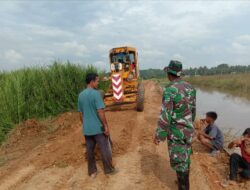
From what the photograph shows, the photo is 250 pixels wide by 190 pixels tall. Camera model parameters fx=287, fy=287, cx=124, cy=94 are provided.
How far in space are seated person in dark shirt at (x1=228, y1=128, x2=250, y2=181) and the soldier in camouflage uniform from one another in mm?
1473

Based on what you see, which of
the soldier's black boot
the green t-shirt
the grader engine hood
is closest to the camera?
the soldier's black boot

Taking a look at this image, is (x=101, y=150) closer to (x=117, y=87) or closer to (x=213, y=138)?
(x=213, y=138)

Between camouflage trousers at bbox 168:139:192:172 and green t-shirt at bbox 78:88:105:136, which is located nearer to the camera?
camouflage trousers at bbox 168:139:192:172

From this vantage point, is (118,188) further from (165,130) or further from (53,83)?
(53,83)

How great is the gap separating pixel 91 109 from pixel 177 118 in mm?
1698

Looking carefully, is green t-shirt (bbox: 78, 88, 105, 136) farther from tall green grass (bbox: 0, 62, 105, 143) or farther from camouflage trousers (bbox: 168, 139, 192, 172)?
tall green grass (bbox: 0, 62, 105, 143)

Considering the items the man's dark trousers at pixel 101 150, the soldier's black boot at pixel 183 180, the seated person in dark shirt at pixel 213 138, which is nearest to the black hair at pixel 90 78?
the man's dark trousers at pixel 101 150

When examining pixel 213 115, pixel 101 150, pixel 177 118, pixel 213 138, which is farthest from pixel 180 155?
pixel 213 138

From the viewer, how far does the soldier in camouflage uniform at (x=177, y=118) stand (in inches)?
159

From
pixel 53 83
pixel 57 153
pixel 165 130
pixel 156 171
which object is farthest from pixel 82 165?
pixel 53 83

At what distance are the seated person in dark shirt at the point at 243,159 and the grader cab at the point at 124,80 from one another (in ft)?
21.3

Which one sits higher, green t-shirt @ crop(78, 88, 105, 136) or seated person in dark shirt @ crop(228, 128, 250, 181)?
green t-shirt @ crop(78, 88, 105, 136)

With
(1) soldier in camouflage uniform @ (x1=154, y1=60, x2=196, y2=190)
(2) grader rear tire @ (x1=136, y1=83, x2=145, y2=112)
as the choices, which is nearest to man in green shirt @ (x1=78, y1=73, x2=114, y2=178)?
(1) soldier in camouflage uniform @ (x1=154, y1=60, x2=196, y2=190)

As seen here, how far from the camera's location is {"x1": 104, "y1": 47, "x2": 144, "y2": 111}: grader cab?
11.9 metres
